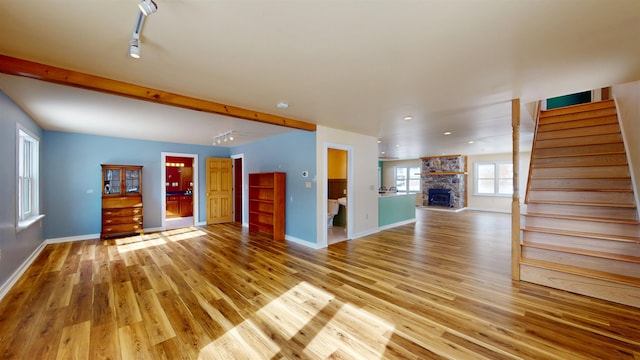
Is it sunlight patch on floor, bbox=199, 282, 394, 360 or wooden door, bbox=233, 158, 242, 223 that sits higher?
wooden door, bbox=233, 158, 242, 223

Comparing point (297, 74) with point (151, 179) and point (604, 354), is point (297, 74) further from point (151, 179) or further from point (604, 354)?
point (151, 179)

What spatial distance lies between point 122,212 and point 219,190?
2308 mm

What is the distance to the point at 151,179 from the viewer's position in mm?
6359

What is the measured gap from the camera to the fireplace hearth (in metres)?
Answer: 10.7

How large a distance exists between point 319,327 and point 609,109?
232 inches

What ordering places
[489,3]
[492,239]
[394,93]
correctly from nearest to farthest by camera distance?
1. [489,3]
2. [394,93]
3. [492,239]

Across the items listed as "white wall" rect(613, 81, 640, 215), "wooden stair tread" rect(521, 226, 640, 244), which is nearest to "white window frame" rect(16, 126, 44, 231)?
"wooden stair tread" rect(521, 226, 640, 244)

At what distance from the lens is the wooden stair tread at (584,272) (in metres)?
2.63

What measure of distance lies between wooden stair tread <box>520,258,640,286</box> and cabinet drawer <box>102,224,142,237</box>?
24.4 ft

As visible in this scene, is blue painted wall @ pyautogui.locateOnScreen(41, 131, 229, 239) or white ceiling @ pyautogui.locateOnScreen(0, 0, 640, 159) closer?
white ceiling @ pyautogui.locateOnScreen(0, 0, 640, 159)

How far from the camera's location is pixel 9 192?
316cm

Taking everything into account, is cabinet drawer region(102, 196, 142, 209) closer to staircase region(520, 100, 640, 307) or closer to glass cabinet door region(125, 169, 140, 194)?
glass cabinet door region(125, 169, 140, 194)

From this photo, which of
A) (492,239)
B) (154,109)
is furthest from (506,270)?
(154,109)

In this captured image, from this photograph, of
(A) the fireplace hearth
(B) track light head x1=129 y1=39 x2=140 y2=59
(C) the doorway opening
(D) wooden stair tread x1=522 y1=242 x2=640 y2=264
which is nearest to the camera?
(B) track light head x1=129 y1=39 x2=140 y2=59
